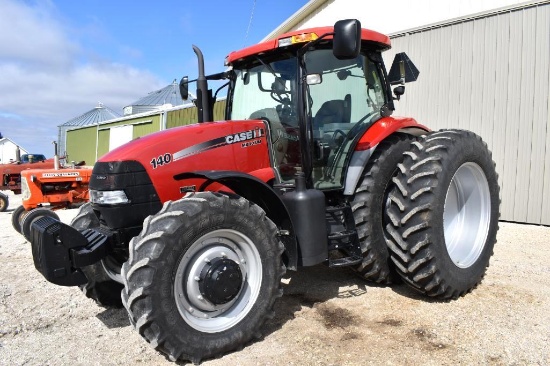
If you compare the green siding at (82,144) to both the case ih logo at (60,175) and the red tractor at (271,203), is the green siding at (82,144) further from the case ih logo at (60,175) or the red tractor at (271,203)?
the red tractor at (271,203)

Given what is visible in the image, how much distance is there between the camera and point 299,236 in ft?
11.1

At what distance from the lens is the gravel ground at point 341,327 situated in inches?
115

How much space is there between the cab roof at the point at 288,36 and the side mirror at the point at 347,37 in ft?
1.35

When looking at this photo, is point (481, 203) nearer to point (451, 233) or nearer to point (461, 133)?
point (451, 233)

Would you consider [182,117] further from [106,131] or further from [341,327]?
[341,327]

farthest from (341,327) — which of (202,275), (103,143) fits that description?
(103,143)

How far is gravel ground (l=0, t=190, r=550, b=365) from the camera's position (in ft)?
9.59

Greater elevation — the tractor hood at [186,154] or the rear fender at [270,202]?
the tractor hood at [186,154]

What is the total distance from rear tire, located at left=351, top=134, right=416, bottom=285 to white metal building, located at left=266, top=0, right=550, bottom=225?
4.46 metres

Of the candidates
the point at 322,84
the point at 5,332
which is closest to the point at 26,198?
the point at 5,332

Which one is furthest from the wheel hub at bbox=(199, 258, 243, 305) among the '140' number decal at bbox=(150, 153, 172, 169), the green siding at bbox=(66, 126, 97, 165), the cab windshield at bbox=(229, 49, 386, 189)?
the green siding at bbox=(66, 126, 97, 165)

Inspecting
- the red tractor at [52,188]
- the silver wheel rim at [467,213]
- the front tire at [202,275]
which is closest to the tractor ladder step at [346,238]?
the front tire at [202,275]

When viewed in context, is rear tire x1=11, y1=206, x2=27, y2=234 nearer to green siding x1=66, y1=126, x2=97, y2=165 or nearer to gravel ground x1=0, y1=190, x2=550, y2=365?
gravel ground x1=0, y1=190, x2=550, y2=365

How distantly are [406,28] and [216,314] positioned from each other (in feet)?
27.5
